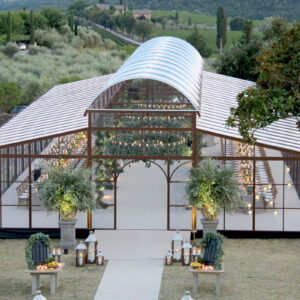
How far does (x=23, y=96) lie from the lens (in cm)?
5472

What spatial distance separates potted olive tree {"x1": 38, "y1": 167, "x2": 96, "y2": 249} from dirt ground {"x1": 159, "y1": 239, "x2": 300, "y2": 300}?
346 centimetres

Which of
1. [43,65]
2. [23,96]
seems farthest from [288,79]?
[43,65]

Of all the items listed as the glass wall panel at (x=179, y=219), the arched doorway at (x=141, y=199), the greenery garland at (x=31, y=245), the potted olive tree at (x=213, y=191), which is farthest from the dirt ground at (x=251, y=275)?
the greenery garland at (x=31, y=245)

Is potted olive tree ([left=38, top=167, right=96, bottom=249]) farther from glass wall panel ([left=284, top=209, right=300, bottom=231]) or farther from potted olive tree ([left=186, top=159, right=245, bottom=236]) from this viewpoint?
glass wall panel ([left=284, top=209, right=300, bottom=231])

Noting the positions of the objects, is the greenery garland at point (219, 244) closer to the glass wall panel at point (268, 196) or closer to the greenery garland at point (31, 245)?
the greenery garland at point (31, 245)

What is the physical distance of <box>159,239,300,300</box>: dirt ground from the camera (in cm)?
1950

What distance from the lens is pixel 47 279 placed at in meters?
20.7

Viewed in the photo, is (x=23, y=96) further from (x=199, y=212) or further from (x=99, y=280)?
(x=99, y=280)

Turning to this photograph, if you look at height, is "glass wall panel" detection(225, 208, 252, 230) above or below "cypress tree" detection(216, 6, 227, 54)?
below

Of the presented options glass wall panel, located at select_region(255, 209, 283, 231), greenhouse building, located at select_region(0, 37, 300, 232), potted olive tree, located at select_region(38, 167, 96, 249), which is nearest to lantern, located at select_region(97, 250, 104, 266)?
potted olive tree, located at select_region(38, 167, 96, 249)

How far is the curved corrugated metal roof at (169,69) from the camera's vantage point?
26.6m

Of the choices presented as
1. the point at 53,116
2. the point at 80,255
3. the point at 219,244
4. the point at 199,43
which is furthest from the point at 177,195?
the point at 199,43

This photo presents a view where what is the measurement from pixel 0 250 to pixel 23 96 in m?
31.9

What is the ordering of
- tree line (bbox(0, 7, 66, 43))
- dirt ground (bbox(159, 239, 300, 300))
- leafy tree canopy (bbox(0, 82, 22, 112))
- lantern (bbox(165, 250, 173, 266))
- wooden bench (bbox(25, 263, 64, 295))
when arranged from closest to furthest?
wooden bench (bbox(25, 263, 64, 295)) → dirt ground (bbox(159, 239, 300, 300)) → lantern (bbox(165, 250, 173, 266)) → leafy tree canopy (bbox(0, 82, 22, 112)) → tree line (bbox(0, 7, 66, 43))
